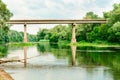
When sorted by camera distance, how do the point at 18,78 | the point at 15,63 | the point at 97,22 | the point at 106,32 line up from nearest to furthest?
1. the point at 18,78
2. the point at 15,63
3. the point at 106,32
4. the point at 97,22

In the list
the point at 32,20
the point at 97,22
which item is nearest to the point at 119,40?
the point at 97,22

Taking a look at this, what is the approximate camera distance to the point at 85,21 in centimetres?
13188

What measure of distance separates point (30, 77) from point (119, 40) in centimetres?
7796

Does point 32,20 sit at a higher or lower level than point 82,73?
higher

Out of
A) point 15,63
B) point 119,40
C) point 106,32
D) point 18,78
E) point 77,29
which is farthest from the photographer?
point 77,29

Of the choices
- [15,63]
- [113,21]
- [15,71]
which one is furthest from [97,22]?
A: [15,71]

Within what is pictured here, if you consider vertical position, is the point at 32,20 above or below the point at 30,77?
above

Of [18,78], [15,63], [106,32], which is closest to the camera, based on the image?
[18,78]

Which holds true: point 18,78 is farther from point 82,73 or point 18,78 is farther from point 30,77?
point 82,73

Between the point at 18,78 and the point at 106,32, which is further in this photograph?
the point at 106,32

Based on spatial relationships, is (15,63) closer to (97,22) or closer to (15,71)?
(15,71)

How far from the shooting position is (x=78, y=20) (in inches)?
5226

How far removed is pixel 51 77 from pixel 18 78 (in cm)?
308

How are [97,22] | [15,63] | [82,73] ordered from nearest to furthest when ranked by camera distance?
[82,73] < [15,63] < [97,22]
